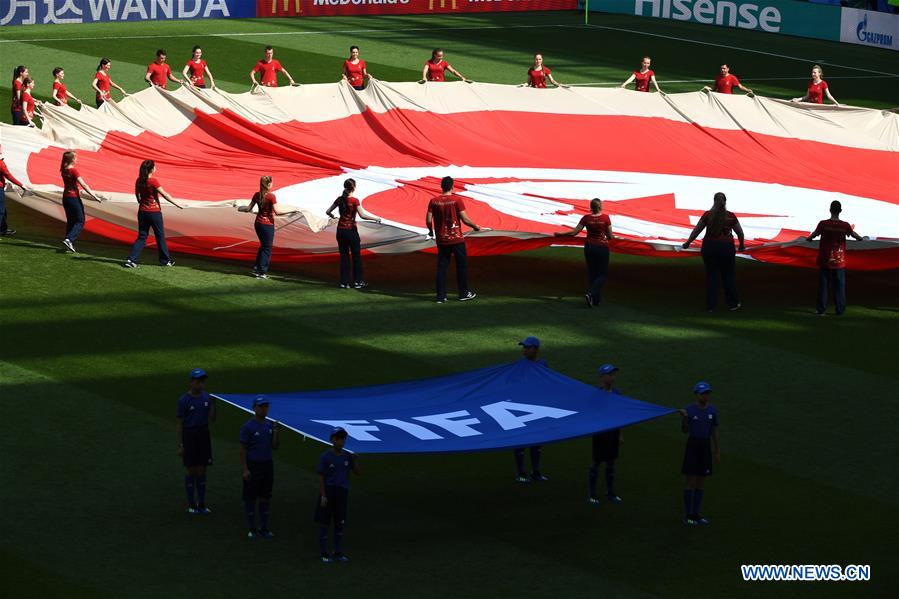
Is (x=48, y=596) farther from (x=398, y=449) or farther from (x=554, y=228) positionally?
(x=554, y=228)

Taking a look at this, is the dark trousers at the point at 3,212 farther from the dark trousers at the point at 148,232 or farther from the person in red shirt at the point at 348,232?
the person in red shirt at the point at 348,232

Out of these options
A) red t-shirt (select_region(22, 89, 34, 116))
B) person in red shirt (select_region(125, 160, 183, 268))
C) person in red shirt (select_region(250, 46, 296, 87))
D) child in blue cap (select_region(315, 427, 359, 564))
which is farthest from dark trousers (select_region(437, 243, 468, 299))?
person in red shirt (select_region(250, 46, 296, 87))

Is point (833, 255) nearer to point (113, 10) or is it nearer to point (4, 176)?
point (4, 176)

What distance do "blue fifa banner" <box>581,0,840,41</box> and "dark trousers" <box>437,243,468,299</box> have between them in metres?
29.2

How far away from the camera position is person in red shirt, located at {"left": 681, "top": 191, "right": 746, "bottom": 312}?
67.8 feet

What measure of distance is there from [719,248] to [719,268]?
30 centimetres

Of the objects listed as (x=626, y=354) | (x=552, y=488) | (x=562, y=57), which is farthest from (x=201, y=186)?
(x=562, y=57)

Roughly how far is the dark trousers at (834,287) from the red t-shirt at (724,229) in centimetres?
138

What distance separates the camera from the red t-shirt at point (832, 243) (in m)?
20.7

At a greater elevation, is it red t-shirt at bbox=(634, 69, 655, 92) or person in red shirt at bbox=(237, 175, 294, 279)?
red t-shirt at bbox=(634, 69, 655, 92)

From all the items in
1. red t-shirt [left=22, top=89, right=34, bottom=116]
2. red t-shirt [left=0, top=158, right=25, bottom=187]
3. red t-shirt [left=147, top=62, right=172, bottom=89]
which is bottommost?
red t-shirt [left=0, top=158, right=25, bottom=187]

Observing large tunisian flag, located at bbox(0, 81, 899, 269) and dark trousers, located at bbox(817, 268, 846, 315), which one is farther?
large tunisian flag, located at bbox(0, 81, 899, 269)

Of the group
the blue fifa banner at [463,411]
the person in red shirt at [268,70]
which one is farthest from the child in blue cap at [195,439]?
the person in red shirt at [268,70]

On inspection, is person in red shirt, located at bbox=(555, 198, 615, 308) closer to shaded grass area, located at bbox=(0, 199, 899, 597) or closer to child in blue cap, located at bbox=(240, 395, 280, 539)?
shaded grass area, located at bbox=(0, 199, 899, 597)
